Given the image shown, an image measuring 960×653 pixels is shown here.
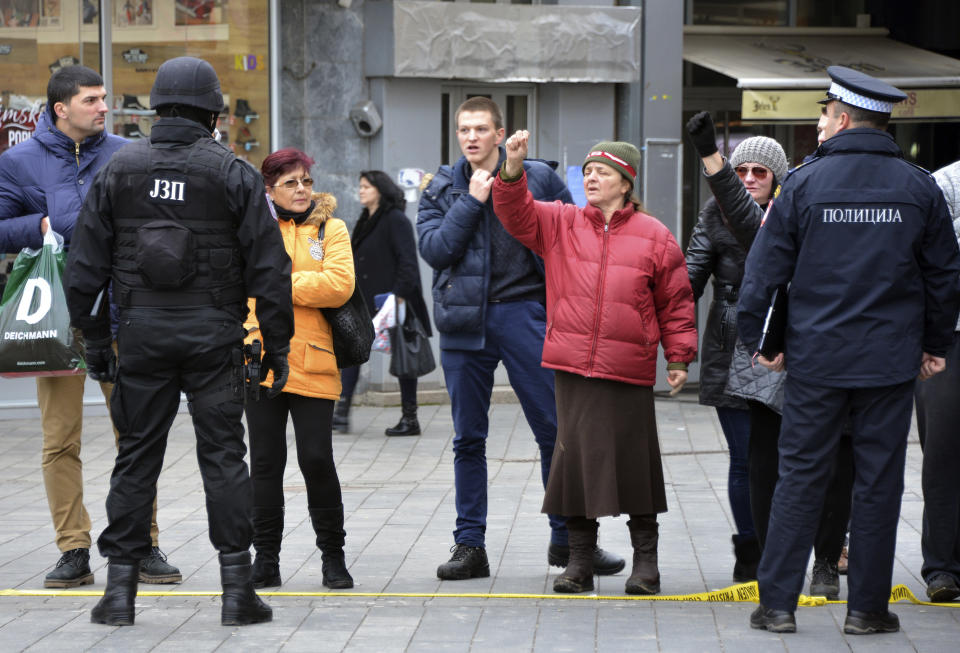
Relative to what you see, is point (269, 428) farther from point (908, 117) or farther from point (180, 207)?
point (908, 117)

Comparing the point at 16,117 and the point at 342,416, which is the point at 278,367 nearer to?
the point at 342,416

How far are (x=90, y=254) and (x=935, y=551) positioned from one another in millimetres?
3508

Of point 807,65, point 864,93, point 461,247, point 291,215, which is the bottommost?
point 461,247

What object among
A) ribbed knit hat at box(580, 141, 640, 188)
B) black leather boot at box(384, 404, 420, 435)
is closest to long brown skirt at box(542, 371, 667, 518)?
ribbed knit hat at box(580, 141, 640, 188)

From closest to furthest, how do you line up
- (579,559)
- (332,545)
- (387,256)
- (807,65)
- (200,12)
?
(579,559) < (332,545) < (387,256) < (200,12) < (807,65)

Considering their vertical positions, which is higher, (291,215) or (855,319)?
(291,215)

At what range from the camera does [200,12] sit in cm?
1227

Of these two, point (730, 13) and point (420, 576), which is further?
point (730, 13)

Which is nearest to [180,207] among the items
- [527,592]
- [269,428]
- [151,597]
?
[269,428]

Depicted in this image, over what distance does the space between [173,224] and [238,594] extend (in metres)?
1.36

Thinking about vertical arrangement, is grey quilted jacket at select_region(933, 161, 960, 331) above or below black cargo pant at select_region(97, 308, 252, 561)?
above

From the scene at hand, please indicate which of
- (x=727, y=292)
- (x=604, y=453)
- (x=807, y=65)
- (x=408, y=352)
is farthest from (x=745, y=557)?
(x=807, y=65)

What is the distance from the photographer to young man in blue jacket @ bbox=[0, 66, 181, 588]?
6277 mm

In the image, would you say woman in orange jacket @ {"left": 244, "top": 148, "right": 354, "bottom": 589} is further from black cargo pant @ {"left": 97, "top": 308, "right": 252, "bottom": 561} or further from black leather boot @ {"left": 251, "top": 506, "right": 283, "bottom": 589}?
black cargo pant @ {"left": 97, "top": 308, "right": 252, "bottom": 561}
